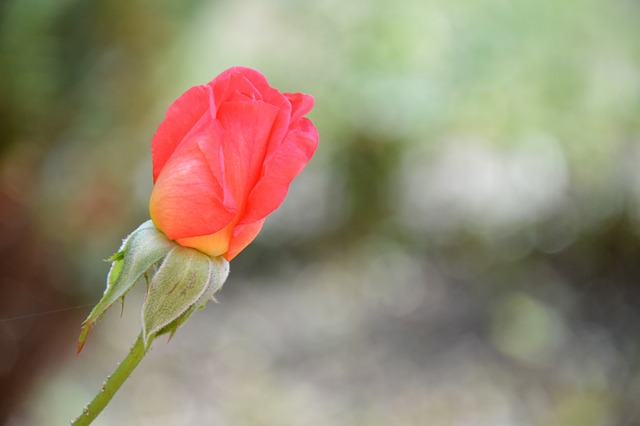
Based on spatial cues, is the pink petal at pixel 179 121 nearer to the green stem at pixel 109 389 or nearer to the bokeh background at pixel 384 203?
the green stem at pixel 109 389

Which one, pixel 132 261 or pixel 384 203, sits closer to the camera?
pixel 132 261

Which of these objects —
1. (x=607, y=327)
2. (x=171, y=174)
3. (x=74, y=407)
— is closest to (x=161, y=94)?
(x=74, y=407)

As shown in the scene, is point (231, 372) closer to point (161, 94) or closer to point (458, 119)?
point (161, 94)

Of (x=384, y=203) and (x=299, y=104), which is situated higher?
(x=299, y=104)

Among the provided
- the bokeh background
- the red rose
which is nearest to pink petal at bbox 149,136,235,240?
the red rose

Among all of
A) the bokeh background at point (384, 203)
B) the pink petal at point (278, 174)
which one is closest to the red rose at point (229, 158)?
the pink petal at point (278, 174)

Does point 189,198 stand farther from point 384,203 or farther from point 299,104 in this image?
point 384,203

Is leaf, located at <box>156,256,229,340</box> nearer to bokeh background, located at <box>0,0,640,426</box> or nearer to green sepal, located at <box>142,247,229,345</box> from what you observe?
green sepal, located at <box>142,247,229,345</box>

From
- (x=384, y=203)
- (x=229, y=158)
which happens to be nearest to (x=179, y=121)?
(x=229, y=158)
